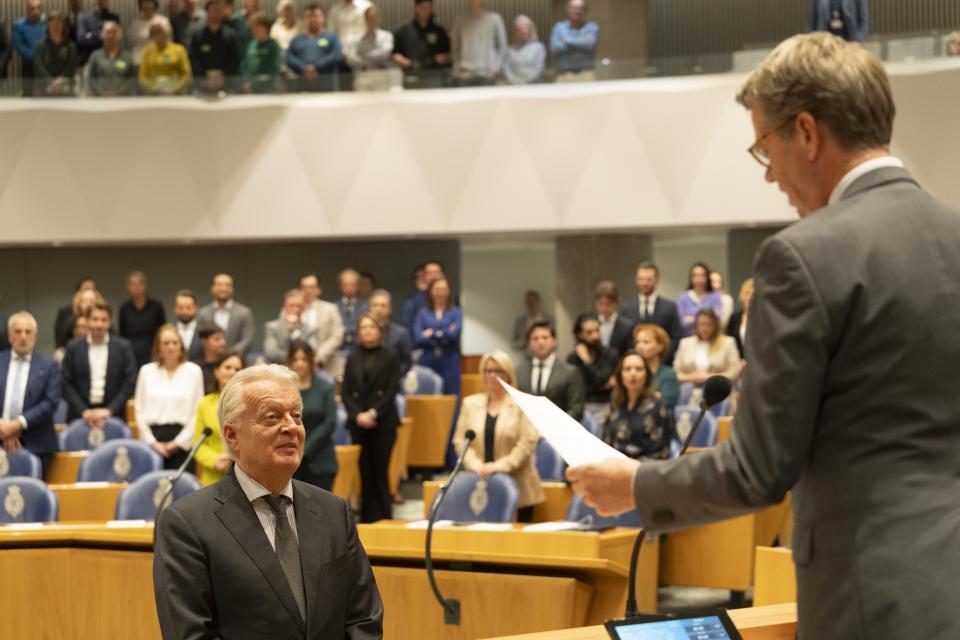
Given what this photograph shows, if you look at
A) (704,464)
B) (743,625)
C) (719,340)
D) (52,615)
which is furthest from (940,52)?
(704,464)

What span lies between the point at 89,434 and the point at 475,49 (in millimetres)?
5662

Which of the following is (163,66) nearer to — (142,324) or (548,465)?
(142,324)

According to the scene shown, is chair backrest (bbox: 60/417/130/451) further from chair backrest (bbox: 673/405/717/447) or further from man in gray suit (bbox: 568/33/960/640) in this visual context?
man in gray suit (bbox: 568/33/960/640)

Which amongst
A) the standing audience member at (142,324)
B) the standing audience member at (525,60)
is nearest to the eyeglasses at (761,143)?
the standing audience member at (142,324)

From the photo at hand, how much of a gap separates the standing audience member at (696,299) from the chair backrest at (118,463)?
4.89 metres

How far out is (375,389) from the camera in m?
8.22

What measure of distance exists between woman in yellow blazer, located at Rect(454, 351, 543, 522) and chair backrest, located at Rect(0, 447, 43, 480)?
7.72 feet

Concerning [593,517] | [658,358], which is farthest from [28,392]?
[658,358]

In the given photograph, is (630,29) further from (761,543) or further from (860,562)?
(860,562)

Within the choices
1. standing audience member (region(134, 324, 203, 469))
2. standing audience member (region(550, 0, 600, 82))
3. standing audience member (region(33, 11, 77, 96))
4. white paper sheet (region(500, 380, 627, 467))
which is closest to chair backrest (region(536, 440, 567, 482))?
standing audience member (region(134, 324, 203, 469))

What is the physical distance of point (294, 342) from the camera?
756 centimetres

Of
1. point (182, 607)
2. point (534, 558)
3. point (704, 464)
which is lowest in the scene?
point (534, 558)

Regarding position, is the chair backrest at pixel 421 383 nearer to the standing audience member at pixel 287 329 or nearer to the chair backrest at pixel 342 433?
the standing audience member at pixel 287 329

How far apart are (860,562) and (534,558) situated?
338 cm
